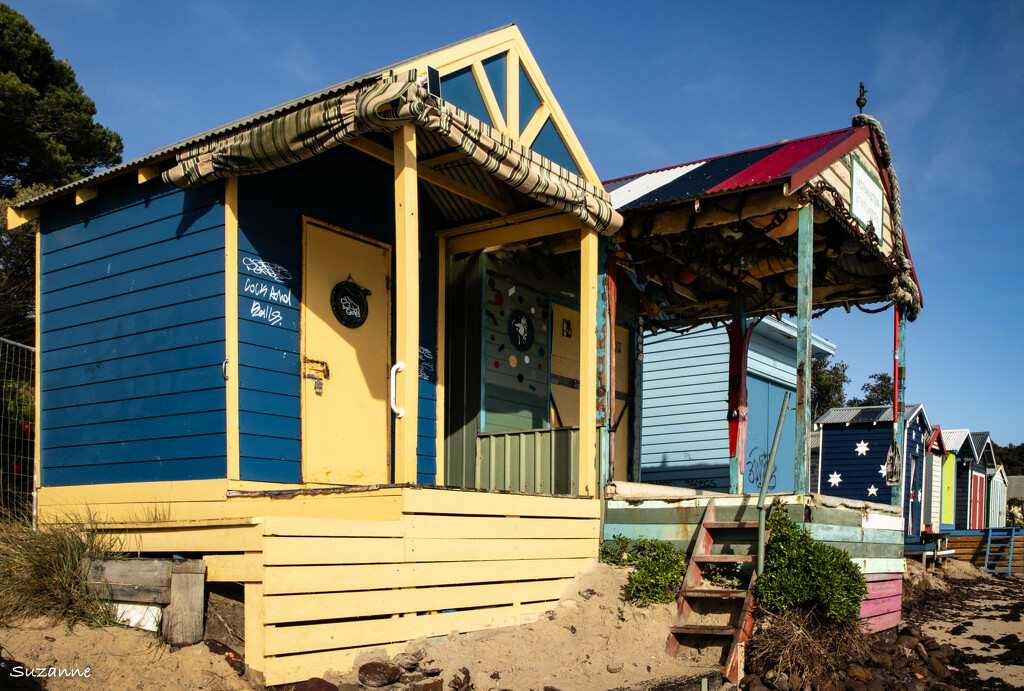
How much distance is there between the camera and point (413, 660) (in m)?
5.40

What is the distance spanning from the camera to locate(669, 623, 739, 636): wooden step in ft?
21.1

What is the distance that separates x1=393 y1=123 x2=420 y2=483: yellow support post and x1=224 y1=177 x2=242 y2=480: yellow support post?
4.70ft

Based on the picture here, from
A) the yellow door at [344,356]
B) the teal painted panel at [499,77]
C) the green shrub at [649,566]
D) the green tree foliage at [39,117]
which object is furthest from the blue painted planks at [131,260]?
the green tree foliage at [39,117]

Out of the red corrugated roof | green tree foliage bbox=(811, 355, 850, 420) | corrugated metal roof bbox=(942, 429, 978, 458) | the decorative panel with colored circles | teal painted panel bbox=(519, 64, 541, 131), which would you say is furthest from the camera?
green tree foliage bbox=(811, 355, 850, 420)

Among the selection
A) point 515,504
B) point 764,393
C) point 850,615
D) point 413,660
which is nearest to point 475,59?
point 515,504

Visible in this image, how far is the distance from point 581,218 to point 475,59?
1760 millimetres

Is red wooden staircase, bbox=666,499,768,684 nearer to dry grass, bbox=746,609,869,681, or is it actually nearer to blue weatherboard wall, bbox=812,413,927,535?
dry grass, bbox=746,609,869,681

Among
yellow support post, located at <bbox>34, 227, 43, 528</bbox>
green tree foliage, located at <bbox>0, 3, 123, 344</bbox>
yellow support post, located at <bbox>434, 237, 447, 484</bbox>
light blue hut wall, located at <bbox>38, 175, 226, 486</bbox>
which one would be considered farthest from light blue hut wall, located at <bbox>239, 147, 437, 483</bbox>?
green tree foliage, located at <bbox>0, 3, 123, 344</bbox>

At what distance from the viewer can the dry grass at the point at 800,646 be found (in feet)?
20.4

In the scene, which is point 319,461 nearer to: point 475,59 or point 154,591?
point 154,591

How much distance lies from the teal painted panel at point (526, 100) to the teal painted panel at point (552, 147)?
0.60 feet

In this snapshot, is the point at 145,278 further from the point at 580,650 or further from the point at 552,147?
the point at 580,650

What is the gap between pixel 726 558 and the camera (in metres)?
6.91

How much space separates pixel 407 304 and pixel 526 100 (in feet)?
8.67
